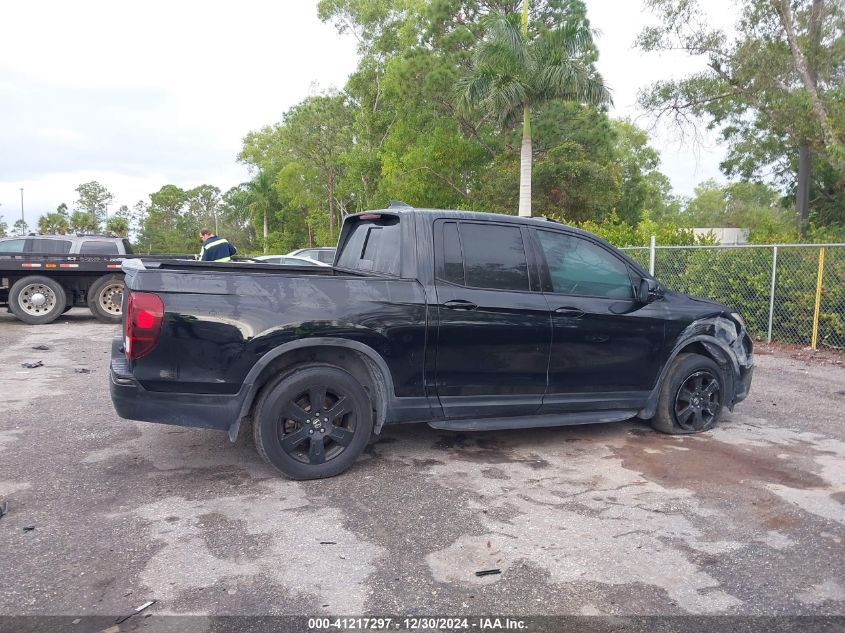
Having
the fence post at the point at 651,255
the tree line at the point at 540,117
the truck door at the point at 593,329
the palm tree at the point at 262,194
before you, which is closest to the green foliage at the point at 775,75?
the tree line at the point at 540,117

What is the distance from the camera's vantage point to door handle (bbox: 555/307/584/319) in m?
4.67

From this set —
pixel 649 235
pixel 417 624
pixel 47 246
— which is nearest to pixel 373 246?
pixel 417 624

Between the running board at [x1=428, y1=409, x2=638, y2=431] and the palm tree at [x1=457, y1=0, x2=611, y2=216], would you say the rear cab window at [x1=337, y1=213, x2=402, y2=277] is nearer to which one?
the running board at [x1=428, y1=409, x2=638, y2=431]

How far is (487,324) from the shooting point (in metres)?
4.44

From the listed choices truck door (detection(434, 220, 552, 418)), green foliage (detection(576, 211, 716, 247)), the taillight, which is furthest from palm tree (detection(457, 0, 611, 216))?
the taillight

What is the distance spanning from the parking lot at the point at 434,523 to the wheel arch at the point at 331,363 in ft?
1.78

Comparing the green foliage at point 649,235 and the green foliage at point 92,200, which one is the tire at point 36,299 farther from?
the green foliage at point 92,200

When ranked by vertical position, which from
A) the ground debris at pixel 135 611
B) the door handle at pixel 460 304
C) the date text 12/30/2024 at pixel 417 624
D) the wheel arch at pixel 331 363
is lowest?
the ground debris at pixel 135 611

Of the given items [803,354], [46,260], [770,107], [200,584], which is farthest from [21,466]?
[770,107]

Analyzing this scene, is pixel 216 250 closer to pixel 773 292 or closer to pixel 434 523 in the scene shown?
pixel 434 523

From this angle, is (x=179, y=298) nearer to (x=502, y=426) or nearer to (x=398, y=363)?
(x=398, y=363)

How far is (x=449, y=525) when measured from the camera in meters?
3.58

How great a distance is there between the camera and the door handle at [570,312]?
467cm

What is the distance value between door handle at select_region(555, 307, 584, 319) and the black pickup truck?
15 mm
